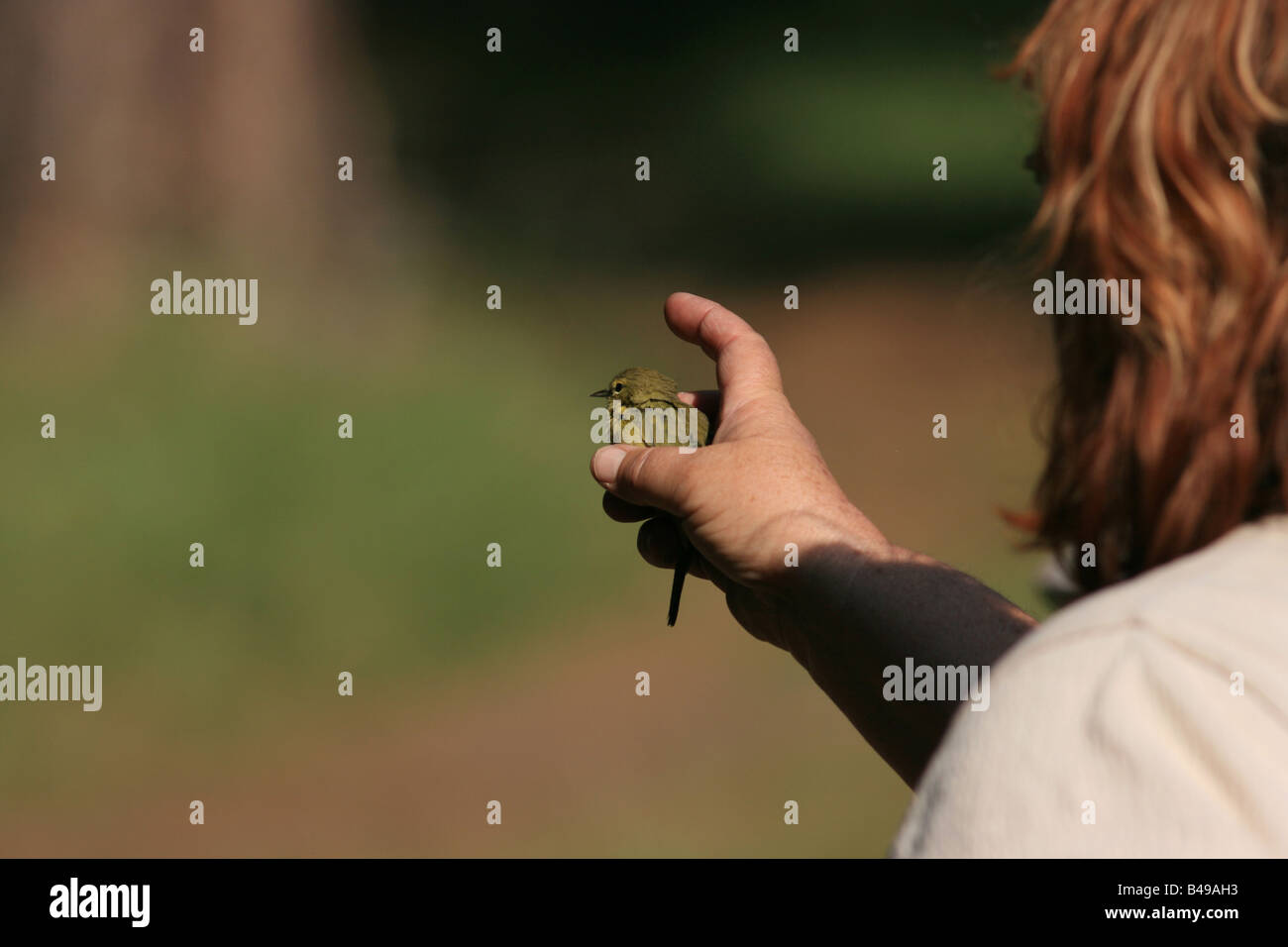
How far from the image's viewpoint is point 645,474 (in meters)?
2.92

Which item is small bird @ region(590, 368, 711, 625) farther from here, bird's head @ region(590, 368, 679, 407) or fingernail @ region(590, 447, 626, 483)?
fingernail @ region(590, 447, 626, 483)

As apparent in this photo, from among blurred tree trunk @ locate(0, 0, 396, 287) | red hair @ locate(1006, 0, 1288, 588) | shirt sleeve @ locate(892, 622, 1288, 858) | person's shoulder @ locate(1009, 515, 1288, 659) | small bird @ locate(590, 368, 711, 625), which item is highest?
blurred tree trunk @ locate(0, 0, 396, 287)

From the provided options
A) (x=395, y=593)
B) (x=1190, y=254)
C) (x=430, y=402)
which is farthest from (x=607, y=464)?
(x=430, y=402)

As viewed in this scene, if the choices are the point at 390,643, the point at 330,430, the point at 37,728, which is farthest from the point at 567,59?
the point at 37,728

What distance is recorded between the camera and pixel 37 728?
6.17 meters

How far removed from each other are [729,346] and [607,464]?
447 millimetres

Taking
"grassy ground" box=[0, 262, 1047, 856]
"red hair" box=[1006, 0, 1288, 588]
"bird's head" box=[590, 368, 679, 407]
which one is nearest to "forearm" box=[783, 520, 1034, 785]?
"bird's head" box=[590, 368, 679, 407]

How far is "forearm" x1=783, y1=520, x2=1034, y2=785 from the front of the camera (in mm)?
2164

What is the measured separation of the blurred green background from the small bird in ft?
2.62

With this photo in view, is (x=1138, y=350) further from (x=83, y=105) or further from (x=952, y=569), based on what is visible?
(x=83, y=105)

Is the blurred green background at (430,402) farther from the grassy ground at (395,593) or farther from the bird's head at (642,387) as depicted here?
the bird's head at (642,387)

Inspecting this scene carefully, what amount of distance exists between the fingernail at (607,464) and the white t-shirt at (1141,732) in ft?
6.50

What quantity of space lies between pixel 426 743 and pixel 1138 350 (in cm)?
546

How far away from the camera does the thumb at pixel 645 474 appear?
2.81 metres
